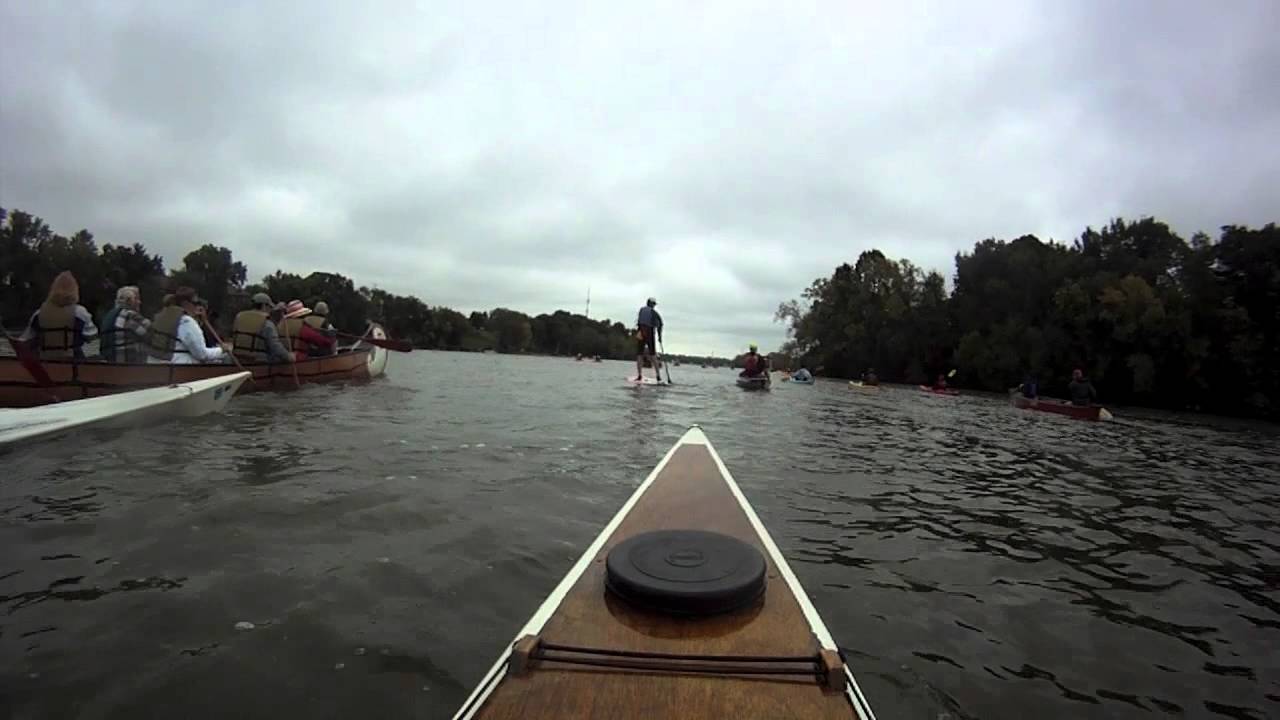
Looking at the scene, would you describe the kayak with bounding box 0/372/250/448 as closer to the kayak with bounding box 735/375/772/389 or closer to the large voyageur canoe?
the large voyageur canoe

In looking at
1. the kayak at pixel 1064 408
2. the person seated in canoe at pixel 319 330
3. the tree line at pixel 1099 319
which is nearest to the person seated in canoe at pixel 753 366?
the kayak at pixel 1064 408

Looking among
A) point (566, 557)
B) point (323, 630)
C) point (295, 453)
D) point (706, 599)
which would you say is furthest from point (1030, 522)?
point (295, 453)

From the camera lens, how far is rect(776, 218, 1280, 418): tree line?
124 ft

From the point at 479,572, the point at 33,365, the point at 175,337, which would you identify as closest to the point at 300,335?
the point at 175,337

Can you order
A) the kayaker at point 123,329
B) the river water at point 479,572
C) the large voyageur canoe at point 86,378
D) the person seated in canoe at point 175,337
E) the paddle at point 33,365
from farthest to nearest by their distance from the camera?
the person seated in canoe at point 175,337
the kayaker at point 123,329
the large voyageur canoe at point 86,378
the paddle at point 33,365
the river water at point 479,572

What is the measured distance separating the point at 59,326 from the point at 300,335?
331 inches

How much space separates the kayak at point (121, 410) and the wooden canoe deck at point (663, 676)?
23.1 ft

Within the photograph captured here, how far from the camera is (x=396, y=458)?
256 inches

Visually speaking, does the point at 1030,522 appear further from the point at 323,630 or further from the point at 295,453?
the point at 295,453

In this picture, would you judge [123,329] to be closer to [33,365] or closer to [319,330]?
[33,365]

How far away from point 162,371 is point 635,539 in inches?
376

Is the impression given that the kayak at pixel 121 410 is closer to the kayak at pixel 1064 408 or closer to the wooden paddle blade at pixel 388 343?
the wooden paddle blade at pixel 388 343

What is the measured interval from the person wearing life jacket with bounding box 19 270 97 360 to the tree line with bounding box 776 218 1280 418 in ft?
174

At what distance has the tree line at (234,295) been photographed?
71.6 meters
